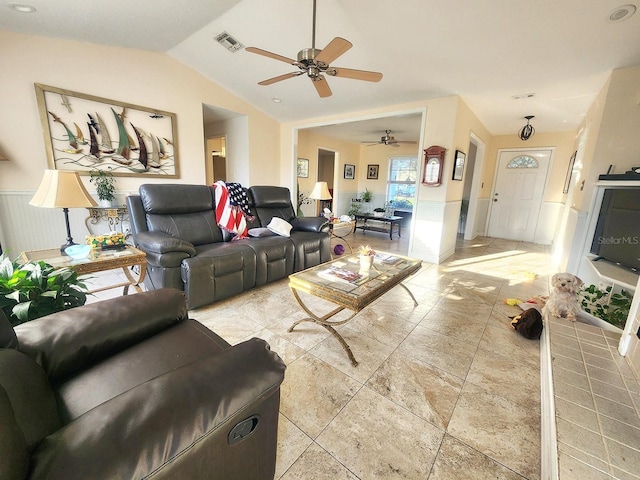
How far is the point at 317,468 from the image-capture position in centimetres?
106

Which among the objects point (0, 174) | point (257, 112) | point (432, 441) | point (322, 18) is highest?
point (322, 18)

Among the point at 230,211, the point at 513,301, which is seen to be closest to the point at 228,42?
the point at 230,211

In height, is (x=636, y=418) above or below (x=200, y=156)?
below

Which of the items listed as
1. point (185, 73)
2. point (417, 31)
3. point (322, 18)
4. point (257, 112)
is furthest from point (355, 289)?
point (257, 112)

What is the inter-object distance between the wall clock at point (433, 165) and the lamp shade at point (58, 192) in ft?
12.6

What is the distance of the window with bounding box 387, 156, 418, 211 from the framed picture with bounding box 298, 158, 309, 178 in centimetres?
262

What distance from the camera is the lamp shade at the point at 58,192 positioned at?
68.6 inches

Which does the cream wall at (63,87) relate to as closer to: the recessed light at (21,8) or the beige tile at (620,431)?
the recessed light at (21,8)

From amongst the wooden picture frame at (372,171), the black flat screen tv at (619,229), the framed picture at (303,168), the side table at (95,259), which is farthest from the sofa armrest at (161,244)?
the wooden picture frame at (372,171)

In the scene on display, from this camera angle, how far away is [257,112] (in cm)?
514

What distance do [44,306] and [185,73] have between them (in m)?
4.02

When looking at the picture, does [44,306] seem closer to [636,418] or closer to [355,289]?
[355,289]

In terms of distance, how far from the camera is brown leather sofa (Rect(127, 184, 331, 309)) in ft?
7.10

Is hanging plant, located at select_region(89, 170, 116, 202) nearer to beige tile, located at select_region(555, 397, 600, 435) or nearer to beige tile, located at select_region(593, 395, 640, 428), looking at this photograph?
beige tile, located at select_region(555, 397, 600, 435)
